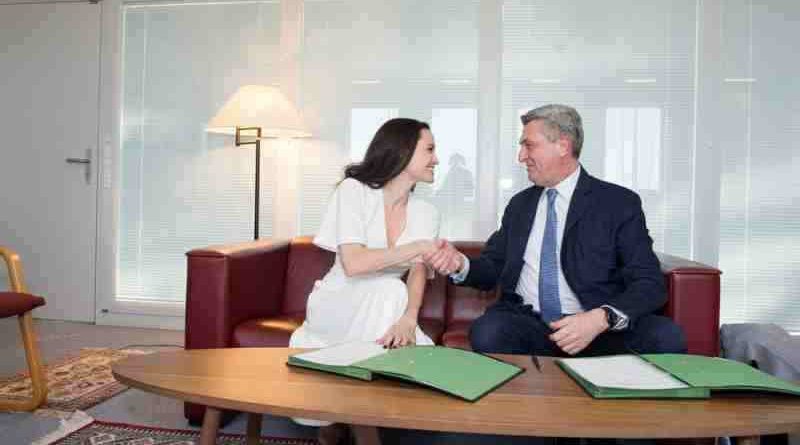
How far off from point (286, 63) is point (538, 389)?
Result: 2976 millimetres

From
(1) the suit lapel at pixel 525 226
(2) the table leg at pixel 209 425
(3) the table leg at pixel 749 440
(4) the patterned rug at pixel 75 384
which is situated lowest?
(4) the patterned rug at pixel 75 384

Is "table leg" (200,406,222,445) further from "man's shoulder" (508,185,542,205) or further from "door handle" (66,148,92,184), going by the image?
"door handle" (66,148,92,184)

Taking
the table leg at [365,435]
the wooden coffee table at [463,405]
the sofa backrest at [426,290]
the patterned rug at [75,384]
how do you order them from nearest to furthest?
the wooden coffee table at [463,405] → the table leg at [365,435] → the patterned rug at [75,384] → the sofa backrest at [426,290]

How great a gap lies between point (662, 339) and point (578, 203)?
1.50 ft

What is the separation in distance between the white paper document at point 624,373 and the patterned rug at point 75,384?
6.20ft

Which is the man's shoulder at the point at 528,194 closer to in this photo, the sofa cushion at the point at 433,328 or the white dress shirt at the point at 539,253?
the white dress shirt at the point at 539,253

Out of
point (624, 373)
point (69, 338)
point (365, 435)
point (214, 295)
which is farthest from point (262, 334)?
point (69, 338)

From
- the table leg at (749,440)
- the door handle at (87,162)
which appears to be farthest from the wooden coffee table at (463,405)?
the door handle at (87,162)

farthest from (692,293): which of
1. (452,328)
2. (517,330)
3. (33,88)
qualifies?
(33,88)

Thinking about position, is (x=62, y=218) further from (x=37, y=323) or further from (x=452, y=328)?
(x=452, y=328)

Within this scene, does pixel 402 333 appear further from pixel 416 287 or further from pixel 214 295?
pixel 214 295

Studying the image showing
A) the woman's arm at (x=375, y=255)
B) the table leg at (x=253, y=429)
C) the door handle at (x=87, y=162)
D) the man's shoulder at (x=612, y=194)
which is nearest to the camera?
the table leg at (x=253, y=429)

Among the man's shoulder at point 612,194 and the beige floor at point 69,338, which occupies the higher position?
the man's shoulder at point 612,194

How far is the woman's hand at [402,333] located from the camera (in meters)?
1.55
